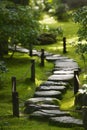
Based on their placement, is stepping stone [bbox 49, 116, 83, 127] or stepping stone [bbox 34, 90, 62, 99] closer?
stepping stone [bbox 49, 116, 83, 127]

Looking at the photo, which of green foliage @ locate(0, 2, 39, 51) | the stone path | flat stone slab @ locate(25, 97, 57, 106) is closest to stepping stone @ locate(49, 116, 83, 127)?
the stone path

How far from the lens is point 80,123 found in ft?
35.4

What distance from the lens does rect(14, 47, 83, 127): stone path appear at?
1109cm

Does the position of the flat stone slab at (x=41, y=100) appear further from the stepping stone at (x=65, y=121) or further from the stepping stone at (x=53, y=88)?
the stepping stone at (x=65, y=121)

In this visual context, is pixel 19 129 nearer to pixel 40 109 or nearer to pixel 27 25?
pixel 40 109

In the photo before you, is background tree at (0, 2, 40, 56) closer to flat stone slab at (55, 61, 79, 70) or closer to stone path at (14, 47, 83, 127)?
flat stone slab at (55, 61, 79, 70)

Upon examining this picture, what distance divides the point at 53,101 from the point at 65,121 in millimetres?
1896

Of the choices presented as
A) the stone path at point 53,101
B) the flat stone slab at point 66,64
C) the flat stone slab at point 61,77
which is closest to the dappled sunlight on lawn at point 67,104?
the stone path at point 53,101

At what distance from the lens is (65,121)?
1094 cm

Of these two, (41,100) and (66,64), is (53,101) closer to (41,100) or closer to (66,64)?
(41,100)

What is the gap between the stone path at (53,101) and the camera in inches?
437

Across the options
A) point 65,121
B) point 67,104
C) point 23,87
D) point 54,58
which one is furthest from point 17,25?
point 65,121

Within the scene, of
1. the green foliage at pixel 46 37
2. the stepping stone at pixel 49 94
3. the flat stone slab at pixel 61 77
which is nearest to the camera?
the stepping stone at pixel 49 94

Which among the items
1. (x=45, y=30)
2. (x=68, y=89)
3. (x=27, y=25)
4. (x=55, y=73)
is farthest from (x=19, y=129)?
(x=45, y=30)
